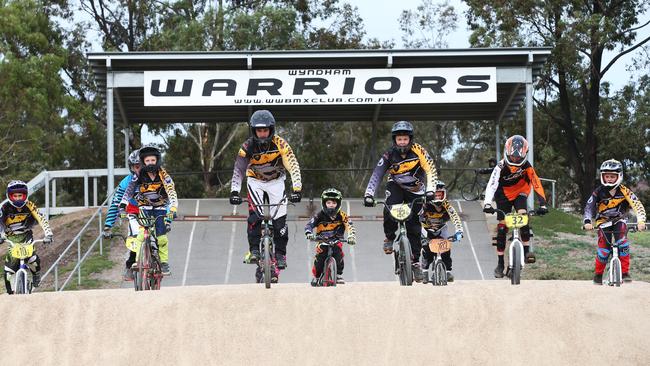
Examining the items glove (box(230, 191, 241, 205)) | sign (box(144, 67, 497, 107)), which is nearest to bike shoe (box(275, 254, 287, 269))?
glove (box(230, 191, 241, 205))

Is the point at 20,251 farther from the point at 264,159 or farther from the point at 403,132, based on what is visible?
the point at 403,132

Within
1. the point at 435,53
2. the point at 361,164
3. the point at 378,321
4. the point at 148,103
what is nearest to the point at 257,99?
the point at 148,103

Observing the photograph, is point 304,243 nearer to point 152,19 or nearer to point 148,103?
point 148,103

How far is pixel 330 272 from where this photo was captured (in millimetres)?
14469

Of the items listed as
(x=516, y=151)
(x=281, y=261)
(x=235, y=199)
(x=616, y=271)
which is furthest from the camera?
(x=616, y=271)

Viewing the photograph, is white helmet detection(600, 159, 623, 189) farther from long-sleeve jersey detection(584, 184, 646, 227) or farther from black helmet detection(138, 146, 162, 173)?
black helmet detection(138, 146, 162, 173)

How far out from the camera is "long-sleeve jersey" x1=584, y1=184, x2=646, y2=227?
15047mm

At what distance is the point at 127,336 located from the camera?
11.2 metres

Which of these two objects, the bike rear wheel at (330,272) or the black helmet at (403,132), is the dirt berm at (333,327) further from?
the black helmet at (403,132)

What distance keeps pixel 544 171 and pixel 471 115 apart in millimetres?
19701

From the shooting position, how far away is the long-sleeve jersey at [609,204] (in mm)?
15047

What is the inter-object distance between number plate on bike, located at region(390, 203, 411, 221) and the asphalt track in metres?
9.44

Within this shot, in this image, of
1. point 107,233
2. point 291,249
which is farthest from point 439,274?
point 291,249

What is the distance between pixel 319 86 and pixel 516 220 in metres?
12.8
